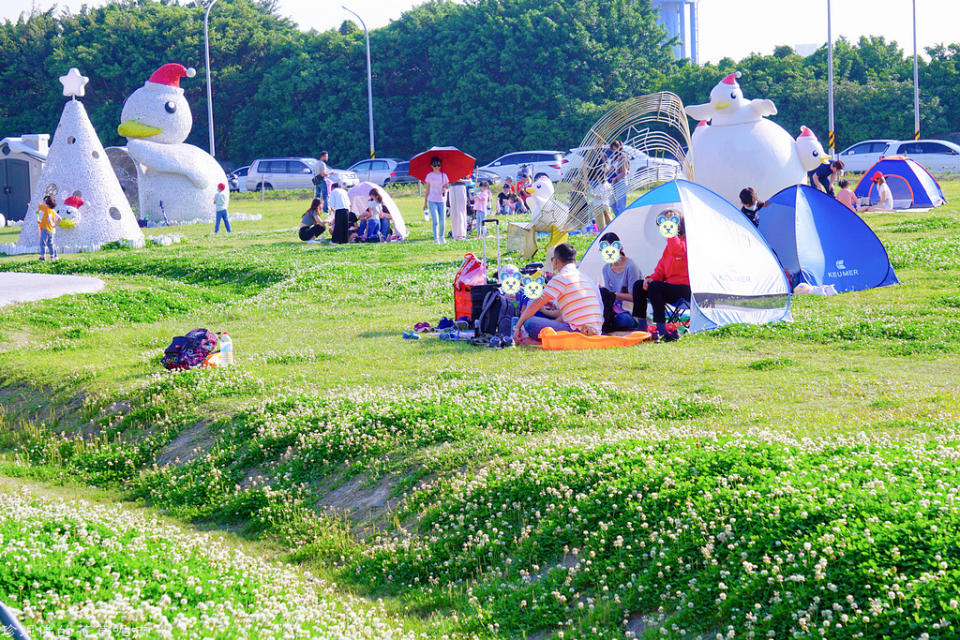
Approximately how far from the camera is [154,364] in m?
11.8

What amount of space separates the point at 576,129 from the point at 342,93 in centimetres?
1365

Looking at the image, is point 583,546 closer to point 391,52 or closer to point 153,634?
point 153,634

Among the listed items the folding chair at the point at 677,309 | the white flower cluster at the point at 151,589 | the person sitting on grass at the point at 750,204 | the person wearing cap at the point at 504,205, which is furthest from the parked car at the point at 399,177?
the white flower cluster at the point at 151,589

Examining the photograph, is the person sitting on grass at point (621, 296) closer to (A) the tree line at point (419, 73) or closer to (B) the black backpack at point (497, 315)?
(B) the black backpack at point (497, 315)

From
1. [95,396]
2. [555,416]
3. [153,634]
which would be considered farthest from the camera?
[95,396]

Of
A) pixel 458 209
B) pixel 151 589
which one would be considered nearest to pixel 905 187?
pixel 458 209

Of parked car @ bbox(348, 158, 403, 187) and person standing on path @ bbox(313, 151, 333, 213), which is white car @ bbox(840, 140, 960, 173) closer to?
person standing on path @ bbox(313, 151, 333, 213)

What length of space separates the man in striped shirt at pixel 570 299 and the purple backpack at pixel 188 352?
11.4 feet

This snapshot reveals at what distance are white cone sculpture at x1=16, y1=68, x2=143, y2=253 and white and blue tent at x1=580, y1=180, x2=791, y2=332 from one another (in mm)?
15649

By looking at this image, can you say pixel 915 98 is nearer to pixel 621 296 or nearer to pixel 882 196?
pixel 882 196

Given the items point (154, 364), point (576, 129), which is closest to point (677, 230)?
point (154, 364)

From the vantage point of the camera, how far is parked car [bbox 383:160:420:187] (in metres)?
47.9

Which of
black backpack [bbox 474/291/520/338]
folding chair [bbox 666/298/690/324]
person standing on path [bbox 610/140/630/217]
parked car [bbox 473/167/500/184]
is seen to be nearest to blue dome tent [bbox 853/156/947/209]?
person standing on path [bbox 610/140/630/217]

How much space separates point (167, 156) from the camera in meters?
30.3
